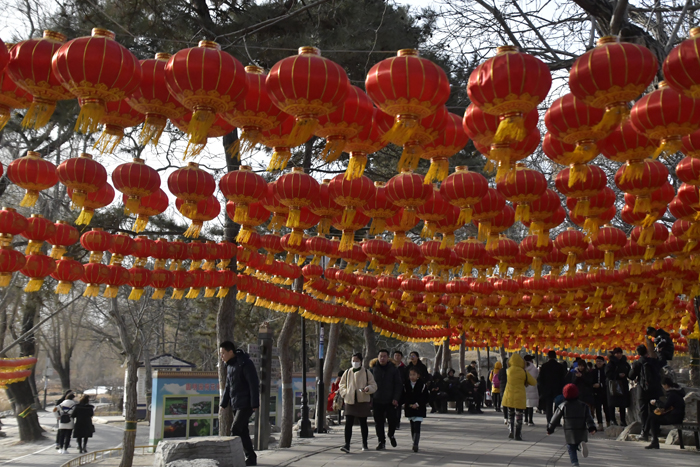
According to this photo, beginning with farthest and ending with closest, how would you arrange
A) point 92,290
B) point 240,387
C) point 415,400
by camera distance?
point 415,400 < point 92,290 < point 240,387

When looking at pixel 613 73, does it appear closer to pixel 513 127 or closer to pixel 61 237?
pixel 513 127

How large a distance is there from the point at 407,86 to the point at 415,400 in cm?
727

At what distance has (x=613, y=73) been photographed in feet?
16.5

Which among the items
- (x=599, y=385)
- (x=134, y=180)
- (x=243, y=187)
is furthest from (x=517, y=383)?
(x=134, y=180)

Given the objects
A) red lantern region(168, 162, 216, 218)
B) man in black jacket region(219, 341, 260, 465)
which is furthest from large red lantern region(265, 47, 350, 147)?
man in black jacket region(219, 341, 260, 465)

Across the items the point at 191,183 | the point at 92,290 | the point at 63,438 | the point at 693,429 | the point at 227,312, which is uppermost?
the point at 191,183

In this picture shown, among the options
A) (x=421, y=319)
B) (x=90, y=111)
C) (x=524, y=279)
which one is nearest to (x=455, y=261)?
(x=524, y=279)

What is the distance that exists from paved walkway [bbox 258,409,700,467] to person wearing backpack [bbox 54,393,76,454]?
10573mm

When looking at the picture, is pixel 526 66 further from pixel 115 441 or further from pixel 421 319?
pixel 115 441

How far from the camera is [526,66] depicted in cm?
526

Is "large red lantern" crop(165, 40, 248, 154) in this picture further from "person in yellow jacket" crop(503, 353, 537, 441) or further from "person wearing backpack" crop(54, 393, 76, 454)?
"person wearing backpack" crop(54, 393, 76, 454)

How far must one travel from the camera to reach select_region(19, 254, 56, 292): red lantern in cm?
1028

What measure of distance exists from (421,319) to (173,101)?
19559 millimetres

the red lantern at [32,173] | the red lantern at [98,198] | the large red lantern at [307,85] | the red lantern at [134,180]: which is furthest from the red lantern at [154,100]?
the red lantern at [32,173]
